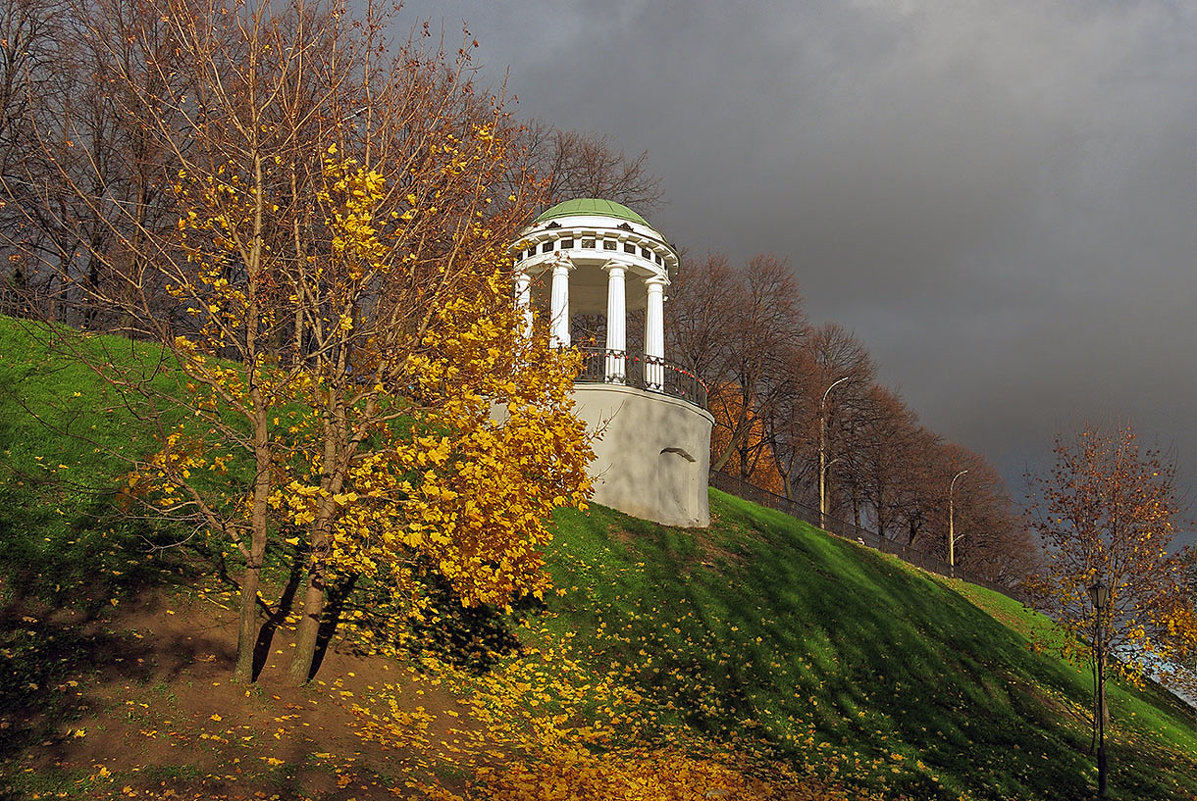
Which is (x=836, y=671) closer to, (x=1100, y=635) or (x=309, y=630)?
(x=1100, y=635)

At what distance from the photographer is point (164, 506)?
465 inches

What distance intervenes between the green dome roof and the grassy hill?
8.60 metres

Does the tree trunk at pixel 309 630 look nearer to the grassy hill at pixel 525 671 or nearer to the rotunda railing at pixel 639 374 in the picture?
the grassy hill at pixel 525 671

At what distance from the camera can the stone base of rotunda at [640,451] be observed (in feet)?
68.6

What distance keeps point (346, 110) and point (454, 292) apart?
2.74m

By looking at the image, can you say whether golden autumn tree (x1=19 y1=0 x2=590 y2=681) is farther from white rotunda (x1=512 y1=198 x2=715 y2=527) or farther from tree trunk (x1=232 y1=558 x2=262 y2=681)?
white rotunda (x1=512 y1=198 x2=715 y2=527)

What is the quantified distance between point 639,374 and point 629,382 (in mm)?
500

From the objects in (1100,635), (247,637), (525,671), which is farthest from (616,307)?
(247,637)

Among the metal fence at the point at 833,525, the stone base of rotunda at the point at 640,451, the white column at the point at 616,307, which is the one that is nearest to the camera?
the stone base of rotunda at the point at 640,451

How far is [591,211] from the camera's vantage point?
75.0ft

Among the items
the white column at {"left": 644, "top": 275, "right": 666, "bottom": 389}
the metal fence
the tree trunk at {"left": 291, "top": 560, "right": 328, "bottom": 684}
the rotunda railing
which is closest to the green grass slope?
the rotunda railing

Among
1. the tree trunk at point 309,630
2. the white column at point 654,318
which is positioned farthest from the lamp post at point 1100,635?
the tree trunk at point 309,630

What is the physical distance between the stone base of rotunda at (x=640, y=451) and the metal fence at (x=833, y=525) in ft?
39.1

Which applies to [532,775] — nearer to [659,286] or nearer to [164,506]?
[164,506]
